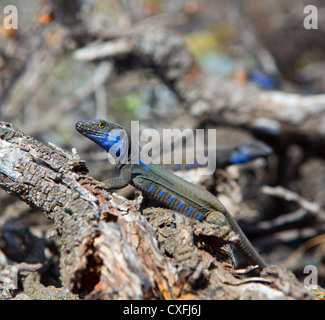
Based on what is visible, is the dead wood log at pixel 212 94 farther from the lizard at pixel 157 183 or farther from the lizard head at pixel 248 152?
the lizard at pixel 157 183

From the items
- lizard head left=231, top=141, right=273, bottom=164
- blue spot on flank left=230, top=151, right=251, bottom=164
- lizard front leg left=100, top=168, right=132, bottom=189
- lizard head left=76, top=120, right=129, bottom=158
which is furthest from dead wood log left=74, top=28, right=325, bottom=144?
lizard front leg left=100, top=168, right=132, bottom=189

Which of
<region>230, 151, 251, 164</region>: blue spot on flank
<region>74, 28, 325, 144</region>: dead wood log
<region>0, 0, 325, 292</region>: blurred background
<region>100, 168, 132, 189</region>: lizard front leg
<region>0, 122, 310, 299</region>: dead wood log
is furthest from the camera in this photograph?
<region>74, 28, 325, 144</region>: dead wood log

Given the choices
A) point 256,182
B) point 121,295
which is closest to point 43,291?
point 121,295

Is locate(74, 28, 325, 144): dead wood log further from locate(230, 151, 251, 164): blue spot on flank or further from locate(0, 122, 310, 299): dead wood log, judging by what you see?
locate(0, 122, 310, 299): dead wood log

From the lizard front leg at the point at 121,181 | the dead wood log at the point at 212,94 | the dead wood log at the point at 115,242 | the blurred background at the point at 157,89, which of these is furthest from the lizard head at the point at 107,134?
the dead wood log at the point at 212,94

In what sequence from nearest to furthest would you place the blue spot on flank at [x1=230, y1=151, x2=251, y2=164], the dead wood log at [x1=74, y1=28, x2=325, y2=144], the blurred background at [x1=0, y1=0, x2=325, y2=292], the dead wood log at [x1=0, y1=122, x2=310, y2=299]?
the dead wood log at [x1=0, y1=122, x2=310, y2=299]
the blue spot on flank at [x1=230, y1=151, x2=251, y2=164]
the blurred background at [x1=0, y1=0, x2=325, y2=292]
the dead wood log at [x1=74, y1=28, x2=325, y2=144]

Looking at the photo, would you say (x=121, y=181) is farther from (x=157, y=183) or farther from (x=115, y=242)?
(x=115, y=242)

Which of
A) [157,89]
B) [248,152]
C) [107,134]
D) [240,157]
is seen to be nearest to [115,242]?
[107,134]
